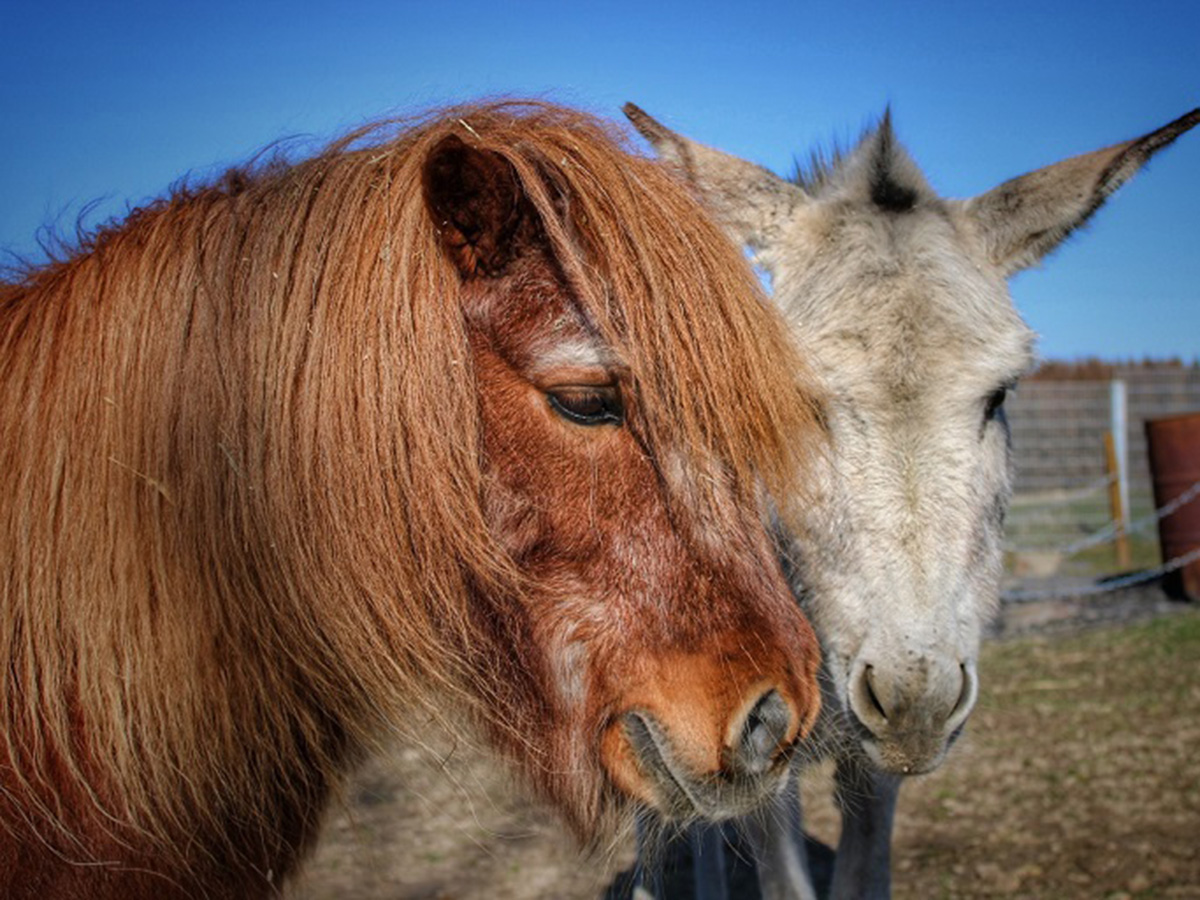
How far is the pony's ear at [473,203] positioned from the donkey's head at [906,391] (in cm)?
83

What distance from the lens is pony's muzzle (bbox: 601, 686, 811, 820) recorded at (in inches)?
59.2

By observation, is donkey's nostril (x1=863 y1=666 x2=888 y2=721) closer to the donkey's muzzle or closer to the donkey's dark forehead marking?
the donkey's muzzle

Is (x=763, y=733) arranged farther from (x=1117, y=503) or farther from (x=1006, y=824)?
(x=1117, y=503)

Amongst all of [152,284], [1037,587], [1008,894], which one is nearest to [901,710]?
[152,284]

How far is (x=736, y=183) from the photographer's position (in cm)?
304

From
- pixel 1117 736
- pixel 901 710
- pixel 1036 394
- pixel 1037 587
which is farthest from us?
pixel 1036 394

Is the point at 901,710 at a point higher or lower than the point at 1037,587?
higher

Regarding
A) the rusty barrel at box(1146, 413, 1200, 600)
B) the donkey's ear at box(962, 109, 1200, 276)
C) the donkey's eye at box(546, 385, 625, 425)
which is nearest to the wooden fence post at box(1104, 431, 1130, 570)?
the rusty barrel at box(1146, 413, 1200, 600)

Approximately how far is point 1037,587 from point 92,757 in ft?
41.8

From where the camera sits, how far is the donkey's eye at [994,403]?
2668 millimetres

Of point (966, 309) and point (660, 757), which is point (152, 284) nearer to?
point (660, 757)

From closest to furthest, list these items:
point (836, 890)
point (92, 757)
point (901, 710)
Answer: point (92, 757) → point (901, 710) → point (836, 890)

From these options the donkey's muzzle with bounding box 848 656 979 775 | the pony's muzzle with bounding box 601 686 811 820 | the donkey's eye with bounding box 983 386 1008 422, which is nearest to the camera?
the pony's muzzle with bounding box 601 686 811 820

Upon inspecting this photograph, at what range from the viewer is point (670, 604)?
5.09 feet
